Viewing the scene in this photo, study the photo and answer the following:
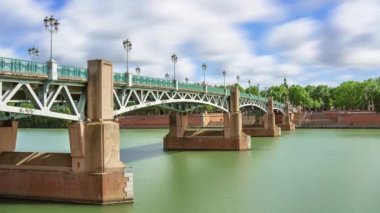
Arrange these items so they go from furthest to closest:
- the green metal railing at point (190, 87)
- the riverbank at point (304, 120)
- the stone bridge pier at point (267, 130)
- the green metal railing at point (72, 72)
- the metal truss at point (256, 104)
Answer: the riverbank at point (304, 120), the stone bridge pier at point (267, 130), the metal truss at point (256, 104), the green metal railing at point (190, 87), the green metal railing at point (72, 72)

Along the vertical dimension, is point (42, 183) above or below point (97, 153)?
below

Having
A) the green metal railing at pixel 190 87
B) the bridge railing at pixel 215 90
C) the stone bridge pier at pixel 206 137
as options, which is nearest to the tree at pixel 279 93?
the bridge railing at pixel 215 90

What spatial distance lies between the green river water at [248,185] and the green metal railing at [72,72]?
6.47m

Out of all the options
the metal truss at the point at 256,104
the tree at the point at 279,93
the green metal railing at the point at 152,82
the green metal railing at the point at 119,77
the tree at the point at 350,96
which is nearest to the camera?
the green metal railing at the point at 119,77

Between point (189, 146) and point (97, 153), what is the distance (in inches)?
1195

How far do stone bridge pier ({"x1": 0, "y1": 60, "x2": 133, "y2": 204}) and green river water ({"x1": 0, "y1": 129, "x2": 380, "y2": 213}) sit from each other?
57 cm

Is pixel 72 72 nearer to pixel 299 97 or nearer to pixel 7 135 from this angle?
pixel 7 135

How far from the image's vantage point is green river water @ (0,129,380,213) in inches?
873

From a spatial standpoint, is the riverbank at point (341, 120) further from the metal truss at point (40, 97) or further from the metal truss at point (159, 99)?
the metal truss at point (40, 97)

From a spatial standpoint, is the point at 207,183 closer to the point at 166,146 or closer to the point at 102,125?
the point at 102,125

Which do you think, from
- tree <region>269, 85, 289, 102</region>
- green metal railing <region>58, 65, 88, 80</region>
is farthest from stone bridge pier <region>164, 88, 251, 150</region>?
tree <region>269, 85, 289, 102</region>

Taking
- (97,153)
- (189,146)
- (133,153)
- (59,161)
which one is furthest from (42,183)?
(189,146)

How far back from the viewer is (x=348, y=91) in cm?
13262

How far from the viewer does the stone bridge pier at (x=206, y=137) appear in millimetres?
52281
